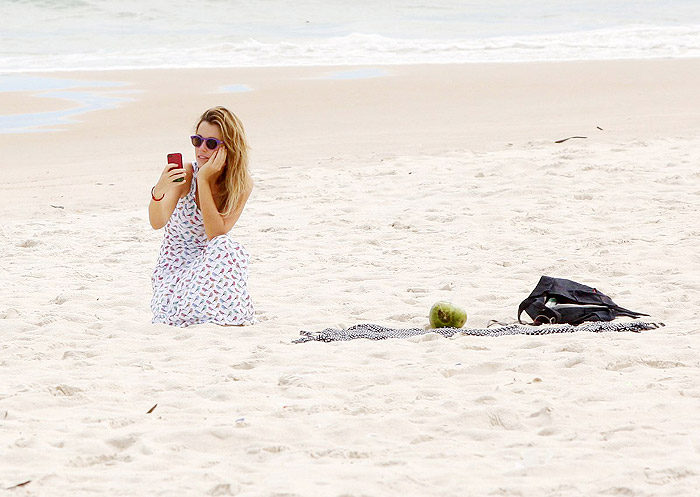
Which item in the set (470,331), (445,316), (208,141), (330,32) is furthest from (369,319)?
(330,32)

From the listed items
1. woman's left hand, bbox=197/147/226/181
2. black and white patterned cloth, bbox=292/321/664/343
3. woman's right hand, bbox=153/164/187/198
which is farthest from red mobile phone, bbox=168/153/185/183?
black and white patterned cloth, bbox=292/321/664/343

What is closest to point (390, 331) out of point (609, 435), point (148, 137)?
point (609, 435)

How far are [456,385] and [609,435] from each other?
0.78 m

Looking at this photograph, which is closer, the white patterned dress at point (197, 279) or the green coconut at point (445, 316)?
the green coconut at point (445, 316)

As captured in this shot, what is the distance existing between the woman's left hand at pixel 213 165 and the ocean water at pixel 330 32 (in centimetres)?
1607

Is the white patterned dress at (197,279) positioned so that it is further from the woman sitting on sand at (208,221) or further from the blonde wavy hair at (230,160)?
the blonde wavy hair at (230,160)

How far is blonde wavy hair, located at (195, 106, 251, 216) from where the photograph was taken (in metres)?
4.91

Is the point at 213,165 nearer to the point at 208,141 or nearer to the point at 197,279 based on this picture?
the point at 208,141

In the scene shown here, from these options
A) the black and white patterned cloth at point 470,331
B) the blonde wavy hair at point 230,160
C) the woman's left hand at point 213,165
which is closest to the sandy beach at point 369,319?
A: the black and white patterned cloth at point 470,331

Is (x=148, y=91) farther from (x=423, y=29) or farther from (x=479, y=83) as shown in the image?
(x=423, y=29)

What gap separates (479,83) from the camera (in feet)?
53.2

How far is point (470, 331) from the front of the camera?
4656 millimetres

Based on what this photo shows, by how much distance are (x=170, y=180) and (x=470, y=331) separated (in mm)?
1664

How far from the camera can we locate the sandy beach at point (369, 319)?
305 centimetres
